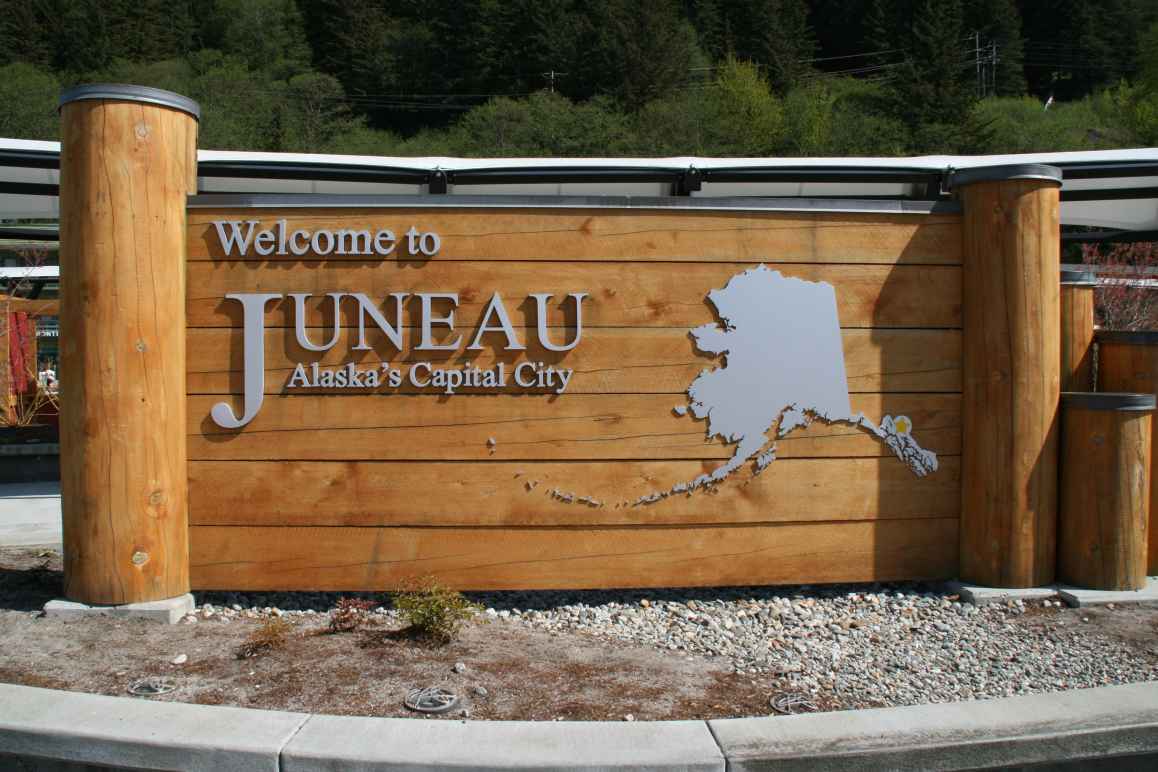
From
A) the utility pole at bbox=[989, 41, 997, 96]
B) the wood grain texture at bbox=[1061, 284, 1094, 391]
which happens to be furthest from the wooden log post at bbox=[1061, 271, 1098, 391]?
the utility pole at bbox=[989, 41, 997, 96]

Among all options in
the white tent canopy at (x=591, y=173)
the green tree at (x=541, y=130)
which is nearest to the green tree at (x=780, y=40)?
the green tree at (x=541, y=130)

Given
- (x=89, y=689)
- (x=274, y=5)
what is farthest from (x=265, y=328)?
(x=274, y=5)

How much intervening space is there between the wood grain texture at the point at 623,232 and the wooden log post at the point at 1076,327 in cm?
102

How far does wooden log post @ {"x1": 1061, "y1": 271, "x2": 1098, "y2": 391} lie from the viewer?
502cm

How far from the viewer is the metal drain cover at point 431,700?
324 cm

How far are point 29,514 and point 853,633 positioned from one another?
650 cm

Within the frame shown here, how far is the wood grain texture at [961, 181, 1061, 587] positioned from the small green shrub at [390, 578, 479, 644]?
2.65m

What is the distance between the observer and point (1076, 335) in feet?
16.5

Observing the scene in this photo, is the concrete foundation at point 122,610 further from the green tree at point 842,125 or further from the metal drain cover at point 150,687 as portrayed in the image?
the green tree at point 842,125

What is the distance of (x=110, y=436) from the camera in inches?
167

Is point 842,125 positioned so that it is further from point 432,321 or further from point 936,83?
point 432,321

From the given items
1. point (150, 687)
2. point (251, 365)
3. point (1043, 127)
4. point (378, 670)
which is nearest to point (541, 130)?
point (1043, 127)

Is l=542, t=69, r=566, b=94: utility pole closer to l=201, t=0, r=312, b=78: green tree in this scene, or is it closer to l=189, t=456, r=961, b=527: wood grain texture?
l=201, t=0, r=312, b=78: green tree

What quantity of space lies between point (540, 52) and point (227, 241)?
211ft
